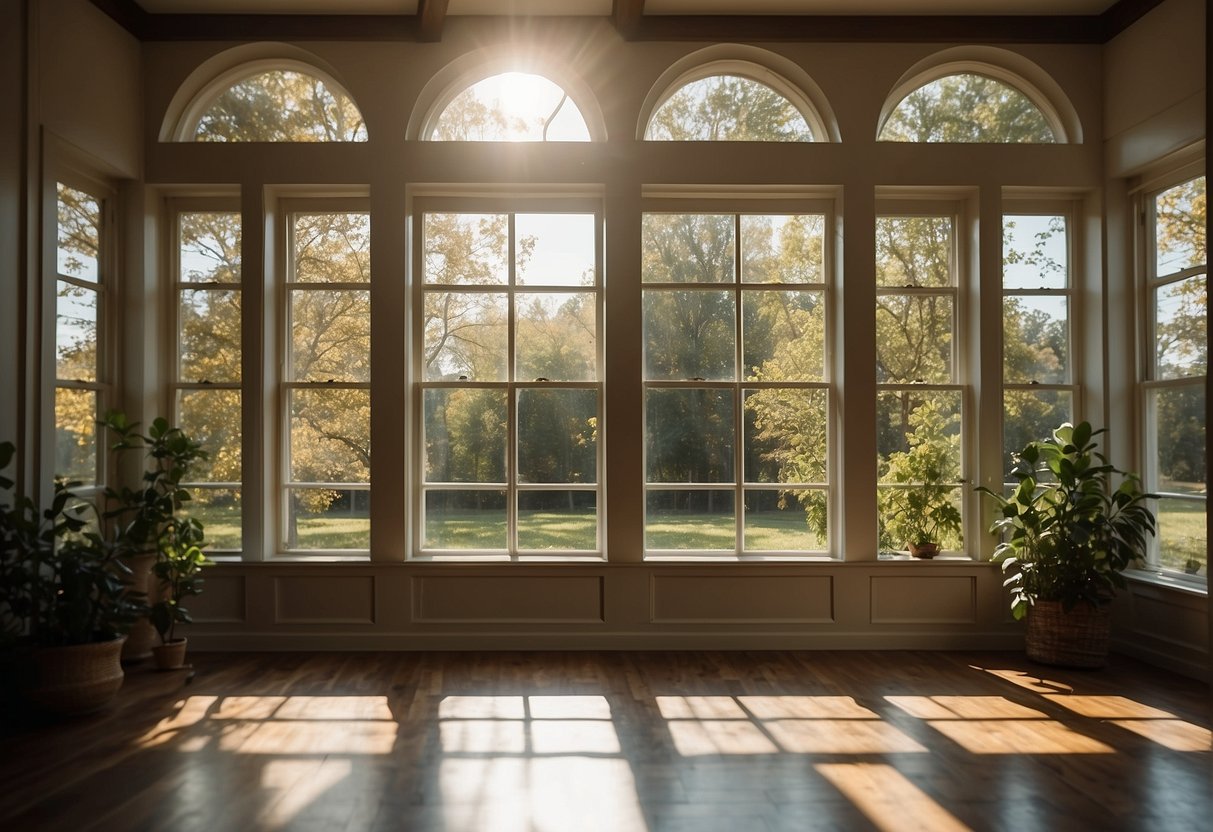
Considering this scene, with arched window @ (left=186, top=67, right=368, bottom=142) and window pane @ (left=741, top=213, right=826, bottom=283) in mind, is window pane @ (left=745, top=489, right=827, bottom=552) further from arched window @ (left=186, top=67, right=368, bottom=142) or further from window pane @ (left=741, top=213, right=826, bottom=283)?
arched window @ (left=186, top=67, right=368, bottom=142)

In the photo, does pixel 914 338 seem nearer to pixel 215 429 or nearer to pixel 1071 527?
pixel 1071 527

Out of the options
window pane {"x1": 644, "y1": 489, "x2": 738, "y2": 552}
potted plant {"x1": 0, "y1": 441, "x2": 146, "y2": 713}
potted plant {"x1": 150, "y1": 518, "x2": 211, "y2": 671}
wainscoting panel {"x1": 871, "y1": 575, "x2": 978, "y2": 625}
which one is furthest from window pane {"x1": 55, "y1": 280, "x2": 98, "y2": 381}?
wainscoting panel {"x1": 871, "y1": 575, "x2": 978, "y2": 625}

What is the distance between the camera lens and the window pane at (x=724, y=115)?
18.5 ft

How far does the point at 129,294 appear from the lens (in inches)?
213

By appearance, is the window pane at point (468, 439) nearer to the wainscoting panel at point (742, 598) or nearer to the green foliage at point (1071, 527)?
the wainscoting panel at point (742, 598)

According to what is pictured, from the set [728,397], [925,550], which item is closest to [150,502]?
[728,397]

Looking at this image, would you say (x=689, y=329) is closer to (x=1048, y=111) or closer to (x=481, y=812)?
(x=1048, y=111)

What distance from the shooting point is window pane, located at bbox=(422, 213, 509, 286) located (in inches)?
223

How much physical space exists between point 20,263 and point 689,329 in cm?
382

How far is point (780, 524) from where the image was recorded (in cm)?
565

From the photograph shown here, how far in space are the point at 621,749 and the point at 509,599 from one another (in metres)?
1.94

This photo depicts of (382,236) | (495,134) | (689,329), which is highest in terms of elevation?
(495,134)

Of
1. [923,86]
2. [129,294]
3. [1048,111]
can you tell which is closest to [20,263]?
[129,294]

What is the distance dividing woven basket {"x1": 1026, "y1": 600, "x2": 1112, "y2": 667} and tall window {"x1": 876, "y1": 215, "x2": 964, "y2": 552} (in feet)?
2.60
